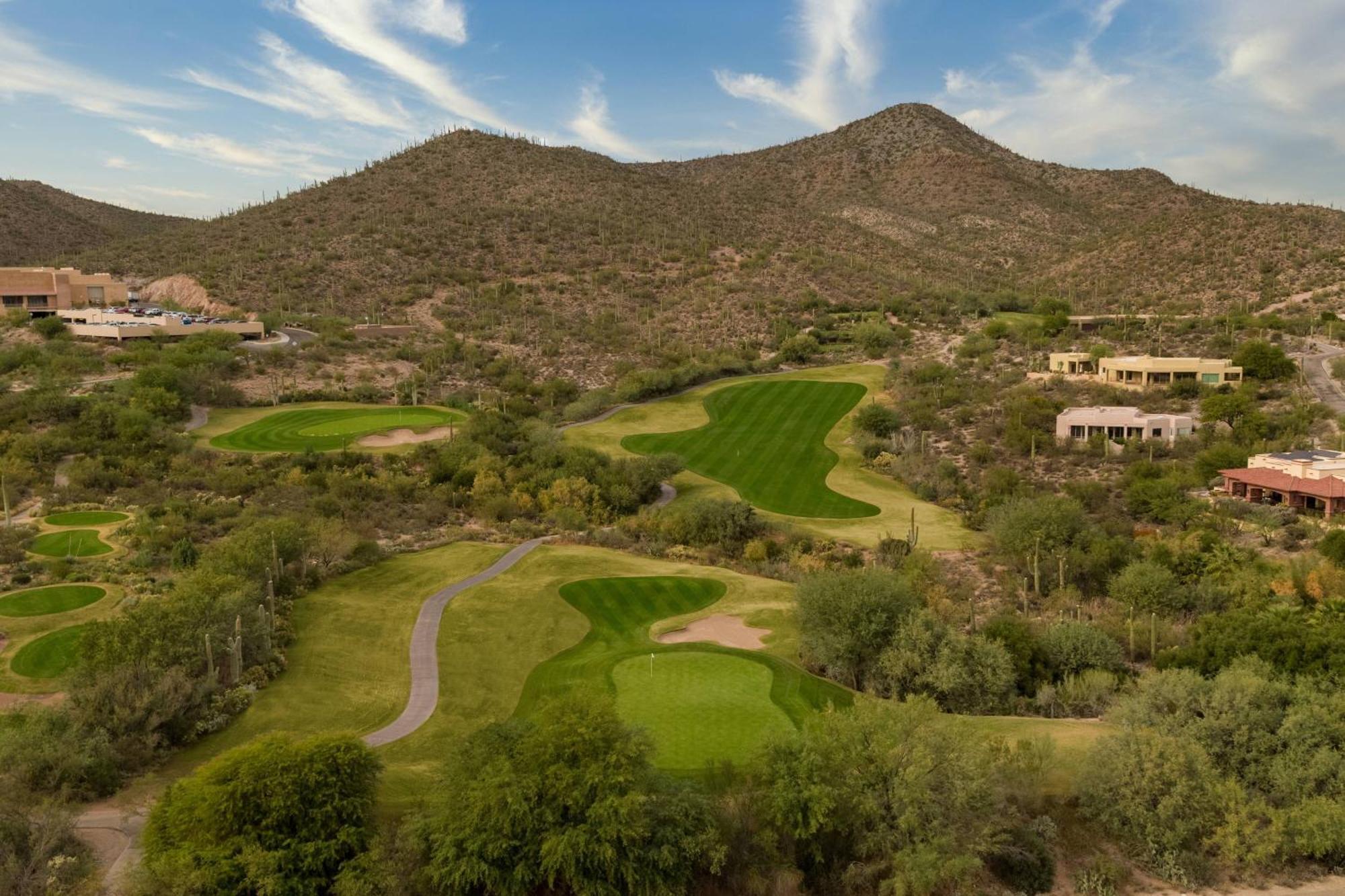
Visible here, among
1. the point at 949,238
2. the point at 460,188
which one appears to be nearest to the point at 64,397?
the point at 460,188

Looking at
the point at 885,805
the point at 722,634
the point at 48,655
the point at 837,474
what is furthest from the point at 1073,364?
the point at 48,655

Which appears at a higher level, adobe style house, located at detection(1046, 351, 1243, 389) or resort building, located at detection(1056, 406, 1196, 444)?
adobe style house, located at detection(1046, 351, 1243, 389)

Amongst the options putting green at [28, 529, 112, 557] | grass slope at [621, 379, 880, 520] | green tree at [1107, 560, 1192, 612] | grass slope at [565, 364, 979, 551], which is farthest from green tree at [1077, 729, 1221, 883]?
putting green at [28, 529, 112, 557]

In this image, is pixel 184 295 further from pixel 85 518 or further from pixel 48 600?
pixel 48 600

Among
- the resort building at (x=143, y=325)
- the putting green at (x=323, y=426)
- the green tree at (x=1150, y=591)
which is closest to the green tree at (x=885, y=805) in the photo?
the green tree at (x=1150, y=591)

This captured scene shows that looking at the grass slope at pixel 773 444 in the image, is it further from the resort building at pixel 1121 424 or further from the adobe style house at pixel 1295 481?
the adobe style house at pixel 1295 481

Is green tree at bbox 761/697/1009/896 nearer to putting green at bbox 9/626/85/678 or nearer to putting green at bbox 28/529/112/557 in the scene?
putting green at bbox 9/626/85/678
